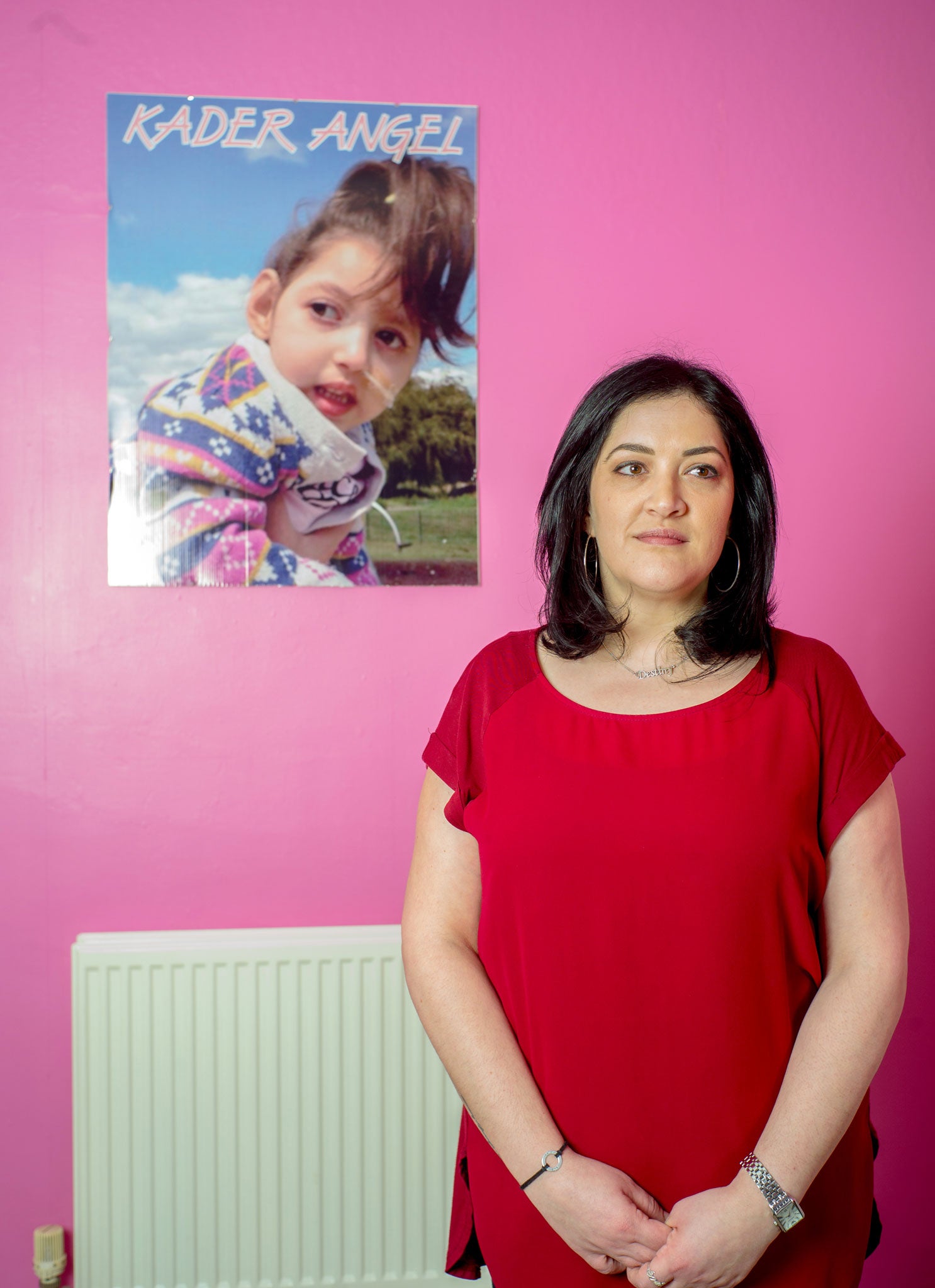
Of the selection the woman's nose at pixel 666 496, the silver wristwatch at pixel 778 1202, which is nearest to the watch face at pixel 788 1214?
the silver wristwatch at pixel 778 1202

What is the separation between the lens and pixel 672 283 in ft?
6.47

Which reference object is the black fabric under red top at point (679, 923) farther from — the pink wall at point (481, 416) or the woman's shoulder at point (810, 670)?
the pink wall at point (481, 416)

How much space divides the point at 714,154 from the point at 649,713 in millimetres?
1351

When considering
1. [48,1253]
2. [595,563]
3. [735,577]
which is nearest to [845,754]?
[735,577]

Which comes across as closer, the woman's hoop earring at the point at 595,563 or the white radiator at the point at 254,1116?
the woman's hoop earring at the point at 595,563

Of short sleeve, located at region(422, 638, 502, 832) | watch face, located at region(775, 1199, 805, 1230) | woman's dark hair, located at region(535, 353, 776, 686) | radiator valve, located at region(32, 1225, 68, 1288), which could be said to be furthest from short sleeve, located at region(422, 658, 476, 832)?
radiator valve, located at region(32, 1225, 68, 1288)

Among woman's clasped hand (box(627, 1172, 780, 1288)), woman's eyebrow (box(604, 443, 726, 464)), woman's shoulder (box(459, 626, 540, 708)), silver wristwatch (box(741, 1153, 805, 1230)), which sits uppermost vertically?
woman's eyebrow (box(604, 443, 726, 464))

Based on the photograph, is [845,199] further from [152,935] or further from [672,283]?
[152,935]

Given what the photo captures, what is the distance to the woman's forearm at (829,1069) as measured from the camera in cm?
104

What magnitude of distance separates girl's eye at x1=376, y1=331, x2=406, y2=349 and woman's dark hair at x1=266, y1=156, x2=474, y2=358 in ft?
0.13

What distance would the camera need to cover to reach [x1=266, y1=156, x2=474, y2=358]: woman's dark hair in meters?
1.90

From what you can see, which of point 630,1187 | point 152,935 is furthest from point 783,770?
point 152,935

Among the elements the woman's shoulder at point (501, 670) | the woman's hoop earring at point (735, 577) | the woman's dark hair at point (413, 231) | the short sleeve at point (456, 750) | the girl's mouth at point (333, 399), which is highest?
the woman's dark hair at point (413, 231)

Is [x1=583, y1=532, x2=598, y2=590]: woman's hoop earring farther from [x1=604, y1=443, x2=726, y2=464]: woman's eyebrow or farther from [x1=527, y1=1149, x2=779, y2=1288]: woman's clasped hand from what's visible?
[x1=527, y1=1149, x2=779, y2=1288]: woman's clasped hand
